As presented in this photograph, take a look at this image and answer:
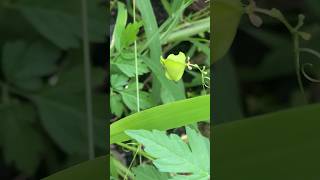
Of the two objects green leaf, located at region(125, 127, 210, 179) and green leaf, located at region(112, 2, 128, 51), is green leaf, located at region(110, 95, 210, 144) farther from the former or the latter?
green leaf, located at region(112, 2, 128, 51)

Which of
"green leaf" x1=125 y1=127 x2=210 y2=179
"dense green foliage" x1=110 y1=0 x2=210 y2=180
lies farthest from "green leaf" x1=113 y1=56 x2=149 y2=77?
"green leaf" x1=125 y1=127 x2=210 y2=179

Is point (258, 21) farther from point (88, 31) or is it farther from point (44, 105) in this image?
point (44, 105)

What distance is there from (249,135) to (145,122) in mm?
270

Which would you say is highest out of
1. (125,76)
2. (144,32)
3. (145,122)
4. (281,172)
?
(144,32)

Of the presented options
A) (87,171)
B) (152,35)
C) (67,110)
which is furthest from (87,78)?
(152,35)

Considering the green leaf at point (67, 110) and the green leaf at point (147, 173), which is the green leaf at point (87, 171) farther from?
the green leaf at point (147, 173)

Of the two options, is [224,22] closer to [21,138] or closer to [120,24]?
[120,24]

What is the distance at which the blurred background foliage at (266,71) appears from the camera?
1.04m

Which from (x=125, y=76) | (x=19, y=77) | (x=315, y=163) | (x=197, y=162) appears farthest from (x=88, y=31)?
(x=315, y=163)

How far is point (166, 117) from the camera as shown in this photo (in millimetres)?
1230

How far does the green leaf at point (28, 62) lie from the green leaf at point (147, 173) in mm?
380

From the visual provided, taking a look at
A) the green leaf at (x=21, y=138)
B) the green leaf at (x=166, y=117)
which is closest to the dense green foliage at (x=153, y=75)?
the green leaf at (x=166, y=117)

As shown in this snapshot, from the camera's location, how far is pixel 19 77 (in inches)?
39.0

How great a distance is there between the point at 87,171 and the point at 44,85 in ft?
0.63
